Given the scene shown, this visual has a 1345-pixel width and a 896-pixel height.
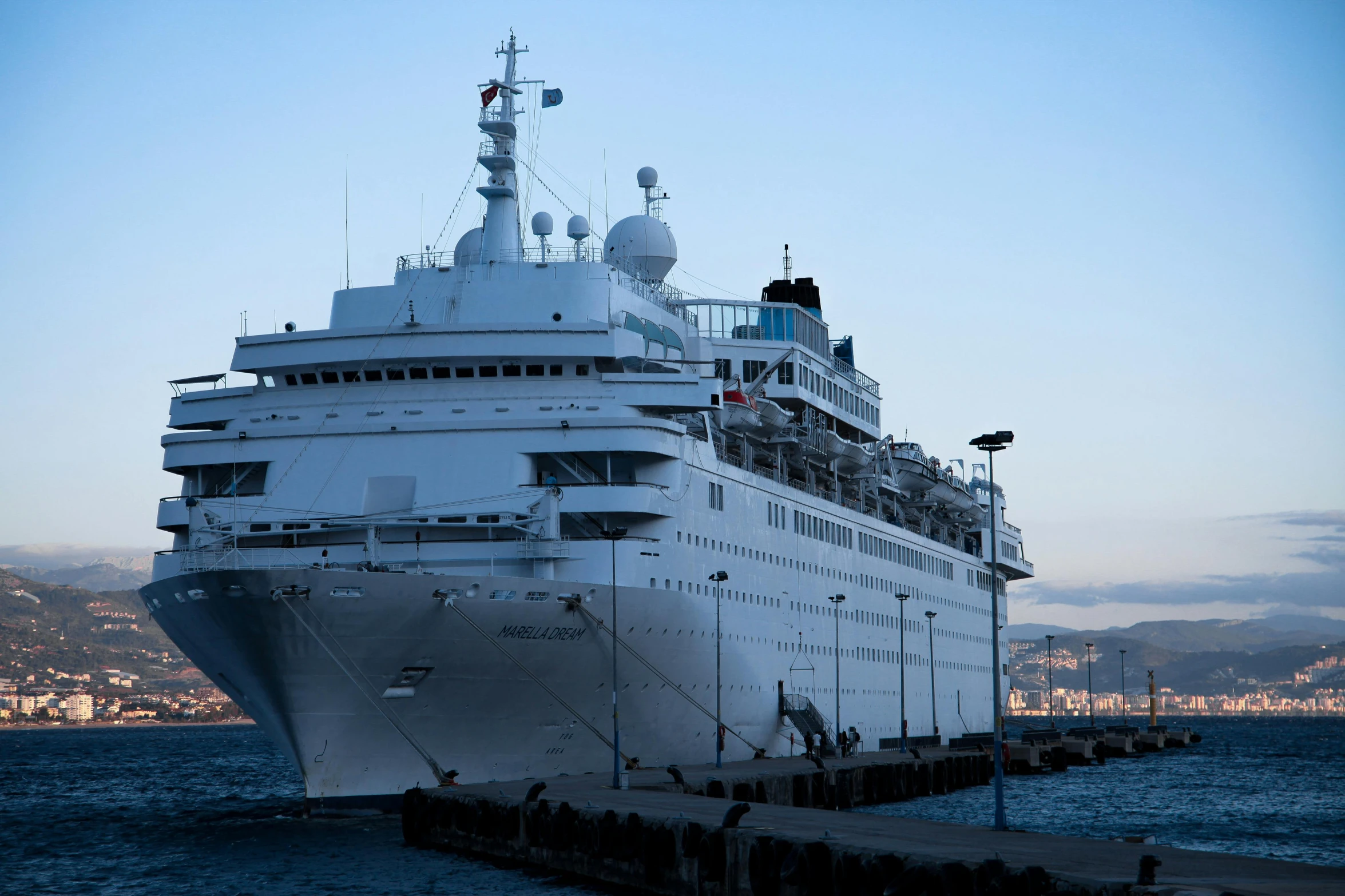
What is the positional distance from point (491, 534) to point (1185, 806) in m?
27.9

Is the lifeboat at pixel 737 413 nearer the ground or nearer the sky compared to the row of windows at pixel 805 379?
nearer the ground

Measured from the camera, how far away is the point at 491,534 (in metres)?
31.8

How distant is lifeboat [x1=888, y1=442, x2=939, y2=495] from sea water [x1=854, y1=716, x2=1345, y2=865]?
12566 mm

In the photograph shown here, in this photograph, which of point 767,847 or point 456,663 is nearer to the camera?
point 767,847

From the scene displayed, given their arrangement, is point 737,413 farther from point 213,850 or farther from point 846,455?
point 213,850

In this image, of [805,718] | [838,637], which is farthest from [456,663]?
[838,637]

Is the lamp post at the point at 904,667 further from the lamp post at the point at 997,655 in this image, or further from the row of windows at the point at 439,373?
the lamp post at the point at 997,655

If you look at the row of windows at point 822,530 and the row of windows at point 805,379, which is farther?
the row of windows at point 805,379

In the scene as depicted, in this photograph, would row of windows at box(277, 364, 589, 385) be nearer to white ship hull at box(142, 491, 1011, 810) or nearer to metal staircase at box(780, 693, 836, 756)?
white ship hull at box(142, 491, 1011, 810)

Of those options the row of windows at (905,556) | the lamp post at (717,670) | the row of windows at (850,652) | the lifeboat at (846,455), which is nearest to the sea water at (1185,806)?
the lamp post at (717,670)

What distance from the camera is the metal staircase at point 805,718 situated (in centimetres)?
4309

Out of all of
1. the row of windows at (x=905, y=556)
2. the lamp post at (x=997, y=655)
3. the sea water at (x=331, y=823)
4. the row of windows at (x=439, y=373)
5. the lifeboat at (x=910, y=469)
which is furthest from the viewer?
the lifeboat at (x=910, y=469)

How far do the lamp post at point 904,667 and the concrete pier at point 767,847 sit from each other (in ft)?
51.1

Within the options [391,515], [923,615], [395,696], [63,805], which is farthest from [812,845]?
[923,615]
